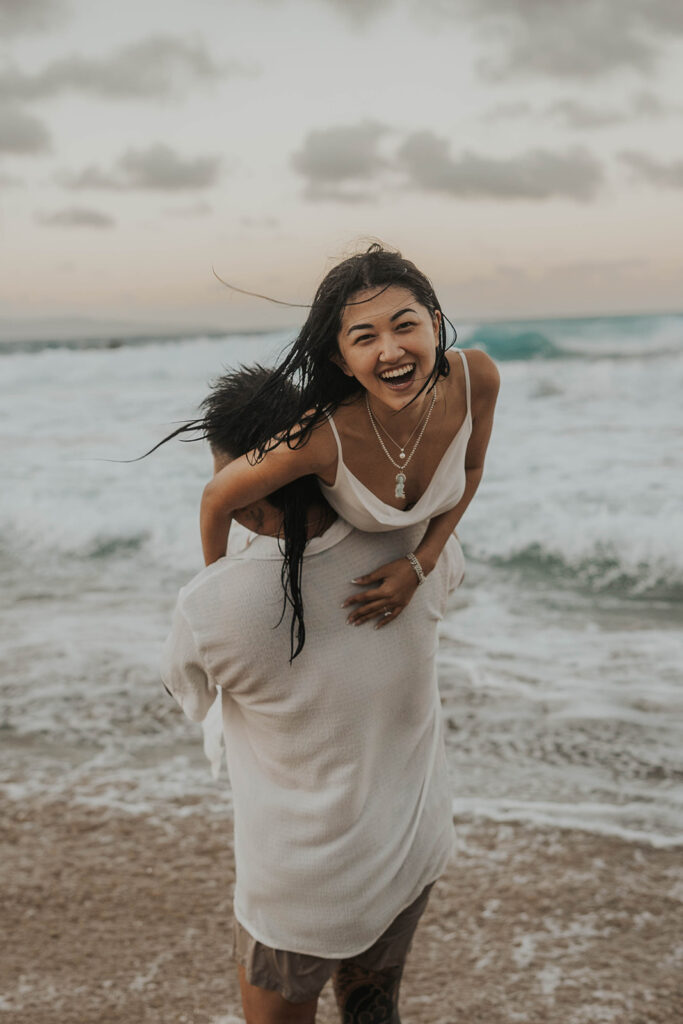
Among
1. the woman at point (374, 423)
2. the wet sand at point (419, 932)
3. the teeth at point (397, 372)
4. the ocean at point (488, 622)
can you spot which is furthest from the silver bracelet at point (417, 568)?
the wet sand at point (419, 932)

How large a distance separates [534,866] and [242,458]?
8.26 ft

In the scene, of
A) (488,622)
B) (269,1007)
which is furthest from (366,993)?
(488,622)

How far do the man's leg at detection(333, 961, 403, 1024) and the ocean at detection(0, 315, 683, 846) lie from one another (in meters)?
1.21

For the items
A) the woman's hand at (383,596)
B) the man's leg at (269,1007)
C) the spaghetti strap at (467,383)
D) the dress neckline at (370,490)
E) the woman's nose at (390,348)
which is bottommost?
the man's leg at (269,1007)

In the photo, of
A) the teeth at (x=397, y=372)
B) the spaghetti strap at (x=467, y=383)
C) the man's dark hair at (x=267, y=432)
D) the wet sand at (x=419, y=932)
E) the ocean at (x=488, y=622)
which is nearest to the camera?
the man's dark hair at (x=267, y=432)

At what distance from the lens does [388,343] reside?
5.69 feet

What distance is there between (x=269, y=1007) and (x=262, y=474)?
1016mm

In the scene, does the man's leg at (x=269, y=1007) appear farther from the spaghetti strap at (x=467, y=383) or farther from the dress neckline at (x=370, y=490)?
the spaghetti strap at (x=467, y=383)

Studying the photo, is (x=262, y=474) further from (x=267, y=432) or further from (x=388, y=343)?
(x=388, y=343)

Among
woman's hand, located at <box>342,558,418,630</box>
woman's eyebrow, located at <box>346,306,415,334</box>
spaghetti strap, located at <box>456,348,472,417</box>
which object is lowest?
woman's hand, located at <box>342,558,418,630</box>

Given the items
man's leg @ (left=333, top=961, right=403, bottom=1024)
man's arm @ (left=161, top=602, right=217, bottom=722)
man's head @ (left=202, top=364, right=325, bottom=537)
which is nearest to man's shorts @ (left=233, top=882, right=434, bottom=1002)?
man's leg @ (left=333, top=961, right=403, bottom=1024)

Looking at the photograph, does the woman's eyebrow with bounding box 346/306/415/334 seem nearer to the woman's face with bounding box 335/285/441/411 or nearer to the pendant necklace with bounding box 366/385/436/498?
the woman's face with bounding box 335/285/441/411

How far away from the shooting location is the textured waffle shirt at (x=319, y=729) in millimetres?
1663

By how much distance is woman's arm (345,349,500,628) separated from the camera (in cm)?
168
